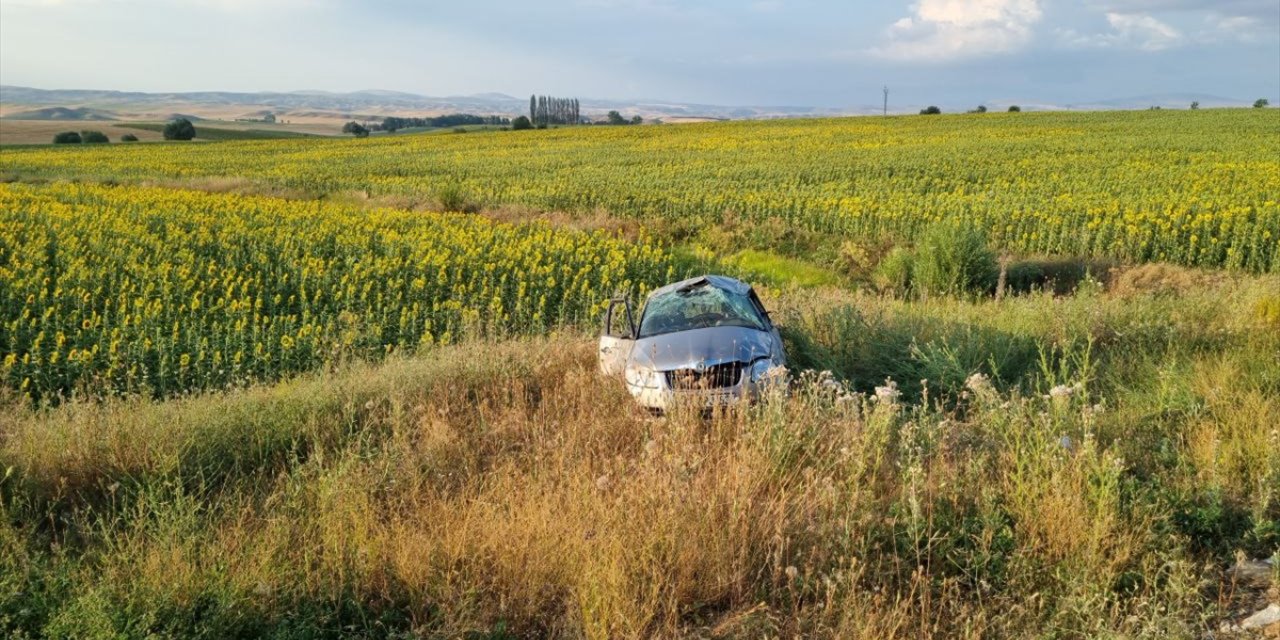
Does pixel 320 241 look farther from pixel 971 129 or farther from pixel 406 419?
pixel 971 129

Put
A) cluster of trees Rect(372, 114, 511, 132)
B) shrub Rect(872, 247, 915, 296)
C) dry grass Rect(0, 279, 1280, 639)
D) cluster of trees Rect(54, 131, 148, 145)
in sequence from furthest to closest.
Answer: cluster of trees Rect(372, 114, 511, 132), cluster of trees Rect(54, 131, 148, 145), shrub Rect(872, 247, 915, 296), dry grass Rect(0, 279, 1280, 639)

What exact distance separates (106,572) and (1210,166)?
1184 inches

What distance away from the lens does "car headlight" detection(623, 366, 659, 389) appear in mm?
6625

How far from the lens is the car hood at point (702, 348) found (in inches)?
265

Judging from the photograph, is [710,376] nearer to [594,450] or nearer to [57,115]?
[594,450]

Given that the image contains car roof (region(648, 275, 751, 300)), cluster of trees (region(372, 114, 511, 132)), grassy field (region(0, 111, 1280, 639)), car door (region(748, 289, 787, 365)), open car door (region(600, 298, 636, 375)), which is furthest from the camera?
cluster of trees (region(372, 114, 511, 132))

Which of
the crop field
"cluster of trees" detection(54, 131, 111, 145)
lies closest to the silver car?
the crop field

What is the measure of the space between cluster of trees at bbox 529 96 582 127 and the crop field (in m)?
65.9

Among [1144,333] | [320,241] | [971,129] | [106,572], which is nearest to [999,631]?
[106,572]

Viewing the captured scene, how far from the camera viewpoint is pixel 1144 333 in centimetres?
841

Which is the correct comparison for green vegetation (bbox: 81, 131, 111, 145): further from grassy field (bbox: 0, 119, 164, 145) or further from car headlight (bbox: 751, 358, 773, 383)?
car headlight (bbox: 751, 358, 773, 383)

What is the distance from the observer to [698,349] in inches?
272

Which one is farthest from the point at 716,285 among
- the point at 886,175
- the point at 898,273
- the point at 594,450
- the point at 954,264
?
the point at 886,175

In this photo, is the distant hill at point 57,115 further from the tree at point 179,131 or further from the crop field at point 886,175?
the crop field at point 886,175
